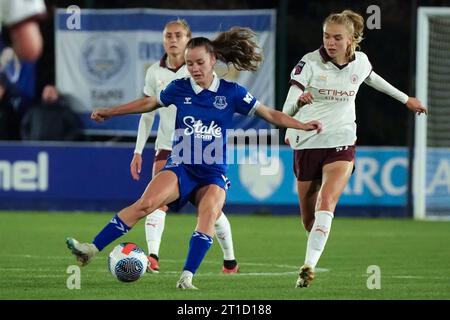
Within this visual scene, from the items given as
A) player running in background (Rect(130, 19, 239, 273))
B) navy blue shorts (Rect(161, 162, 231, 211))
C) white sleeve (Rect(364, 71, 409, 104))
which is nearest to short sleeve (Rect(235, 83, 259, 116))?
navy blue shorts (Rect(161, 162, 231, 211))

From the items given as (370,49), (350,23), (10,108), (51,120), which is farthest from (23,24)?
(350,23)

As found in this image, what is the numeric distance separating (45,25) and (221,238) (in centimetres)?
1121

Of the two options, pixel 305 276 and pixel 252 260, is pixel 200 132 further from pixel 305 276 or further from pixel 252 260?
pixel 252 260

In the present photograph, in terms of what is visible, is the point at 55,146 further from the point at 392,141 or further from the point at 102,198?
the point at 392,141

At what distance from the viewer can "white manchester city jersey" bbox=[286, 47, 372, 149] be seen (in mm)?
9844

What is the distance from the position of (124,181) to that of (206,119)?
10262 mm

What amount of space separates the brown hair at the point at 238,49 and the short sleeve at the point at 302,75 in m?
0.30

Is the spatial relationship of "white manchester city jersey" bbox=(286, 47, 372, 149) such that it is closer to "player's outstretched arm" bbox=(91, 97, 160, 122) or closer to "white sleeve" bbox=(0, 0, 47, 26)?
"player's outstretched arm" bbox=(91, 97, 160, 122)

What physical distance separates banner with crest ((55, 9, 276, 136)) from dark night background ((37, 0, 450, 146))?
1.99 feet

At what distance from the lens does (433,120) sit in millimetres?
18969

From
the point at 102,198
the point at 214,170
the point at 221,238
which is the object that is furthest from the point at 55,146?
the point at 214,170

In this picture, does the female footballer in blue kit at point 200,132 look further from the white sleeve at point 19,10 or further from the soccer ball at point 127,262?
the white sleeve at point 19,10

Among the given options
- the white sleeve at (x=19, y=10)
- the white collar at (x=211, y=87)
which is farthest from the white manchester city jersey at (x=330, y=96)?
the white sleeve at (x=19, y=10)

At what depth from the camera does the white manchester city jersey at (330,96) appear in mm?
9844
